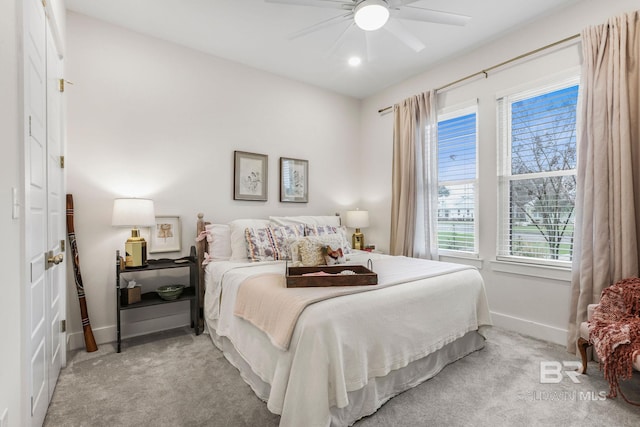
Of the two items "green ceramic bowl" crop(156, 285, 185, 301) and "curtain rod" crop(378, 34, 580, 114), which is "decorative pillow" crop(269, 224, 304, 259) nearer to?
"green ceramic bowl" crop(156, 285, 185, 301)

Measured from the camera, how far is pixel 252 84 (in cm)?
364

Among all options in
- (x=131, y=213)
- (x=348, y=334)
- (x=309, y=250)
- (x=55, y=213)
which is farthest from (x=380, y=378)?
(x=55, y=213)

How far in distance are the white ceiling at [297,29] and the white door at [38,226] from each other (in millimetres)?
1115

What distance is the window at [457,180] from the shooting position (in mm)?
3412

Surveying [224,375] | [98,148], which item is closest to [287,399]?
[224,375]

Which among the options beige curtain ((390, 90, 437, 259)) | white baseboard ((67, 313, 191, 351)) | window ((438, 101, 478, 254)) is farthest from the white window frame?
white baseboard ((67, 313, 191, 351))

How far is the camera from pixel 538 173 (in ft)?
9.42

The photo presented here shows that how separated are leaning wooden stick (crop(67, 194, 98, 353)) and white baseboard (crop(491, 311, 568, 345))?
3.78 m

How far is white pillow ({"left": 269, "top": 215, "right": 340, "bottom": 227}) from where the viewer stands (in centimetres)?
353

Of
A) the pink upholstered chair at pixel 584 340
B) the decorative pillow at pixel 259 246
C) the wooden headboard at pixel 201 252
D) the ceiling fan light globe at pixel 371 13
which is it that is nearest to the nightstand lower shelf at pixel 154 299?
the wooden headboard at pixel 201 252

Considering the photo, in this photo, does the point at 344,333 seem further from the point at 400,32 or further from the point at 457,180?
the point at 457,180

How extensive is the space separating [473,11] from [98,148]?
140 inches

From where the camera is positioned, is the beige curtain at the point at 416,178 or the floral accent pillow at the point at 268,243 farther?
the beige curtain at the point at 416,178

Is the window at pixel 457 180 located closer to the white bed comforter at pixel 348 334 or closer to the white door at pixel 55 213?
the white bed comforter at pixel 348 334
